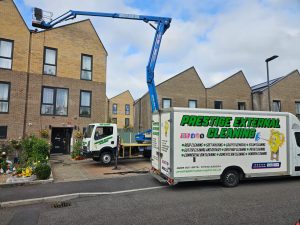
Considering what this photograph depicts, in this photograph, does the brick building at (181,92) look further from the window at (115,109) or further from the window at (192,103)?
the window at (115,109)

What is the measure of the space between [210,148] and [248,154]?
5.35 ft

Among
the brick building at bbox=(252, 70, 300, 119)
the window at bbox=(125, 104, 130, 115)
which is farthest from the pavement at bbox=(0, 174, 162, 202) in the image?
the window at bbox=(125, 104, 130, 115)

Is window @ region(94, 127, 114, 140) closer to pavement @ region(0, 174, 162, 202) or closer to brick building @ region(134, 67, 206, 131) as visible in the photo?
pavement @ region(0, 174, 162, 202)

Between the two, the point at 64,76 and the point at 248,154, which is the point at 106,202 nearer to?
the point at 248,154

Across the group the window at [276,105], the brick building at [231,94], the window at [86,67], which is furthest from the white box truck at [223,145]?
the window at [276,105]

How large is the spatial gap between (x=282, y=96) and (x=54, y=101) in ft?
79.4

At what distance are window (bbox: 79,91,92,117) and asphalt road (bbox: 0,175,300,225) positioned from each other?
497 inches

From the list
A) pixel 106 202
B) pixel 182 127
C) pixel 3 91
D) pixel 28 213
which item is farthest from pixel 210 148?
pixel 3 91

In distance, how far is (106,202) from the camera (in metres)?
Answer: 7.28

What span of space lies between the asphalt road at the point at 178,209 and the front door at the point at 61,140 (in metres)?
12.1

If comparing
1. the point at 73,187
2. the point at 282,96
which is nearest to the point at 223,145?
the point at 73,187

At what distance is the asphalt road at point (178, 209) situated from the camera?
574 cm

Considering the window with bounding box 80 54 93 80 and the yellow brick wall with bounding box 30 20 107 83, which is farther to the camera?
the window with bounding box 80 54 93 80

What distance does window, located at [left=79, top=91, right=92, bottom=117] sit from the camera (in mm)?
19591
